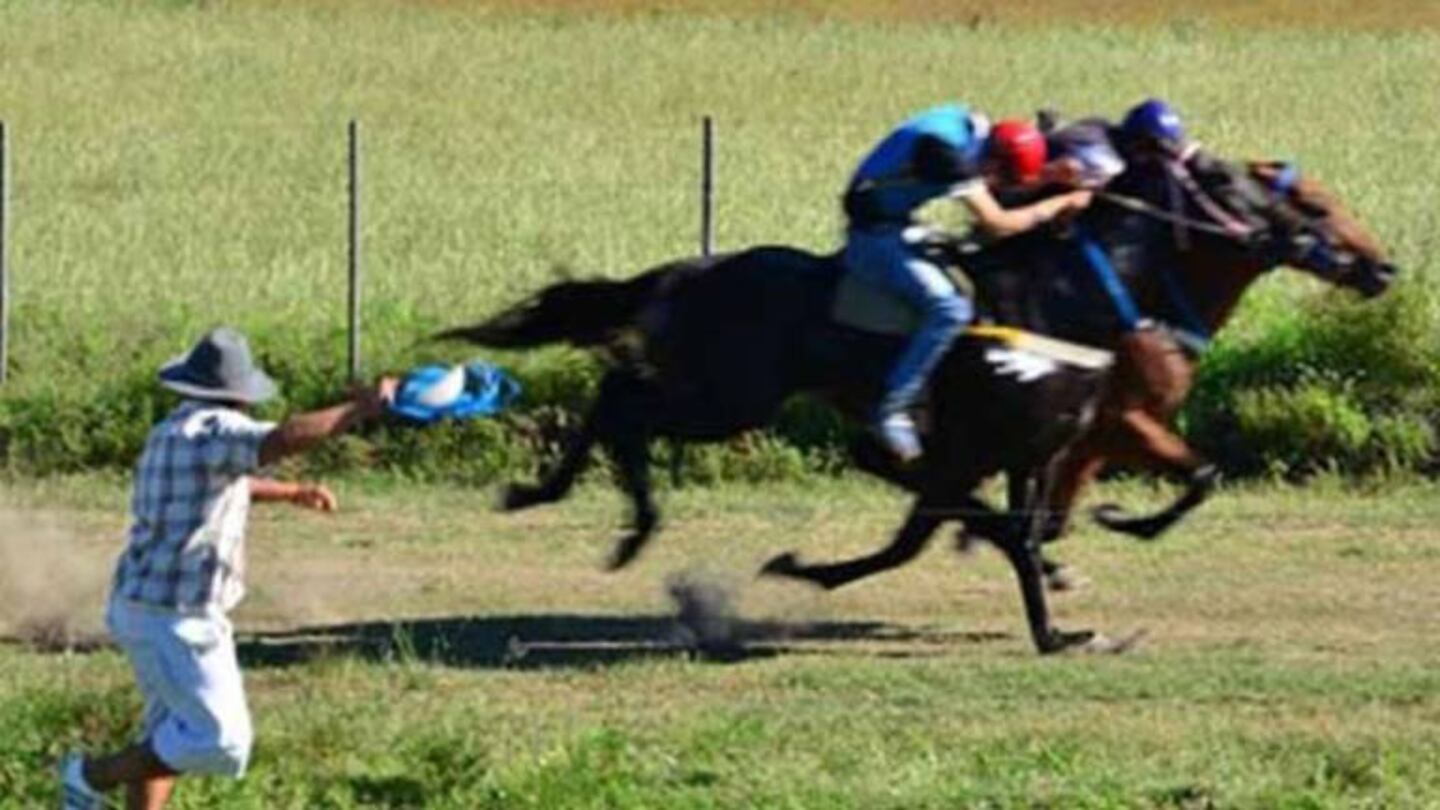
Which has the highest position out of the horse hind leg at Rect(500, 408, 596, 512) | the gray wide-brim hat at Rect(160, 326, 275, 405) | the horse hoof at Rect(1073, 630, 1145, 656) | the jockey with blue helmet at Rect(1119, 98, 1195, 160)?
the gray wide-brim hat at Rect(160, 326, 275, 405)

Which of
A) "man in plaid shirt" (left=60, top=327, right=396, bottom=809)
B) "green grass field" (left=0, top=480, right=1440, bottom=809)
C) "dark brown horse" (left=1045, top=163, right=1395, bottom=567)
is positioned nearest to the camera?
"man in plaid shirt" (left=60, top=327, right=396, bottom=809)

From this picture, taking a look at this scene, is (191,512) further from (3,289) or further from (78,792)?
(3,289)

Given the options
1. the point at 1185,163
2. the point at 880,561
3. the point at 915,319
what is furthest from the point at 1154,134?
the point at 880,561

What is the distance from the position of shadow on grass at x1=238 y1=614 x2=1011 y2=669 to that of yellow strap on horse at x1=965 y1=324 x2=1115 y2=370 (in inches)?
45.1

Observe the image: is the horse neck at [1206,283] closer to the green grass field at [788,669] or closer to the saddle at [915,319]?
the saddle at [915,319]

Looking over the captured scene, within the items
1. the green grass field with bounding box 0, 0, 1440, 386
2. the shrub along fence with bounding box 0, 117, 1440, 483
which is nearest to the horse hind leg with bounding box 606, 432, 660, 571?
the shrub along fence with bounding box 0, 117, 1440, 483

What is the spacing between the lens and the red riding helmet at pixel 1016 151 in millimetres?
15570

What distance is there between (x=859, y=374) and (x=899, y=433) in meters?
0.34

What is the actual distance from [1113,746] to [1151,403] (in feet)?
9.92

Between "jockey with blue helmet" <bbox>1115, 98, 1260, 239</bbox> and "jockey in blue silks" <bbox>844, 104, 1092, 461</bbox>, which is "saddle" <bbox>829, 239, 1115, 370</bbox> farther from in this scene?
"jockey with blue helmet" <bbox>1115, 98, 1260, 239</bbox>

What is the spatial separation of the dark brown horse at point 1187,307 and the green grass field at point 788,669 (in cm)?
52

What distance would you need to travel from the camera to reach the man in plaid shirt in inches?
457

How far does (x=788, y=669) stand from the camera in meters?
15.2

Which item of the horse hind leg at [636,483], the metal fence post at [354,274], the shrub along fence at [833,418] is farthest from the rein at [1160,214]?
the metal fence post at [354,274]
